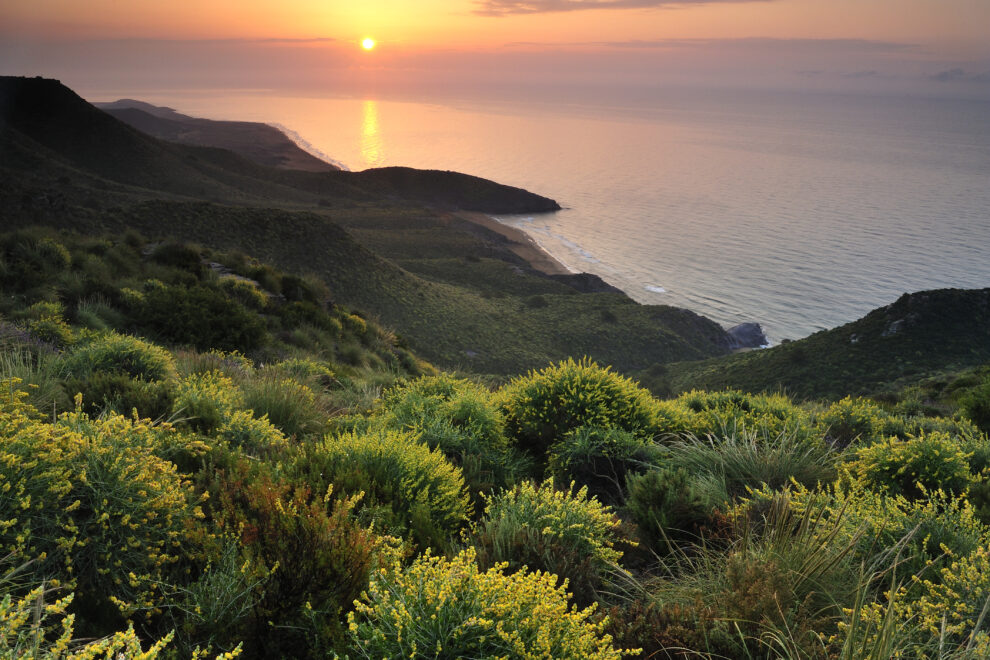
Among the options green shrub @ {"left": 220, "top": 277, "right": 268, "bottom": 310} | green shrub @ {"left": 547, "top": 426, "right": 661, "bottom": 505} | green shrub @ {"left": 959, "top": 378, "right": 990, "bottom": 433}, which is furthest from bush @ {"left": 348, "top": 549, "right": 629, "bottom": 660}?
green shrub @ {"left": 220, "top": 277, "right": 268, "bottom": 310}

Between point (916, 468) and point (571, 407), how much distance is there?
11.6ft

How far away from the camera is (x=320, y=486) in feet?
13.7

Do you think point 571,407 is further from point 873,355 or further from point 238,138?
point 238,138

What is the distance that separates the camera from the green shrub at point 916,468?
533 centimetres

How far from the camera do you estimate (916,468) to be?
5523 mm

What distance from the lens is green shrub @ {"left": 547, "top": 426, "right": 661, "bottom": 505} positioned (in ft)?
19.9

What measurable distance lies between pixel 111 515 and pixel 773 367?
37.8 meters

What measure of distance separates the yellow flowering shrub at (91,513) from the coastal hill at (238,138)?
143 metres

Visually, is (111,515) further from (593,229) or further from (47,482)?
(593,229)

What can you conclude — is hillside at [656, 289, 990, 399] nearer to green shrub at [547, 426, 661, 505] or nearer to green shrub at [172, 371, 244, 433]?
green shrub at [547, 426, 661, 505]

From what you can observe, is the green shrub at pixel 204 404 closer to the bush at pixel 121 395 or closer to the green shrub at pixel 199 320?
the bush at pixel 121 395

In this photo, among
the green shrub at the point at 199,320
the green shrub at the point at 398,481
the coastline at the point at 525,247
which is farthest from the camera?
the coastline at the point at 525,247

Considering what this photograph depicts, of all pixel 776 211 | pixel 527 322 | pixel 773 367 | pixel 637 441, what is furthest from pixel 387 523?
pixel 776 211

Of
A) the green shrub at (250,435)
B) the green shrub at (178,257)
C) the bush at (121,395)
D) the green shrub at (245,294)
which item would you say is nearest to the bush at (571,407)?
the green shrub at (250,435)
